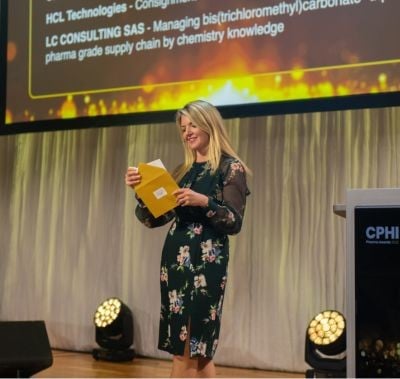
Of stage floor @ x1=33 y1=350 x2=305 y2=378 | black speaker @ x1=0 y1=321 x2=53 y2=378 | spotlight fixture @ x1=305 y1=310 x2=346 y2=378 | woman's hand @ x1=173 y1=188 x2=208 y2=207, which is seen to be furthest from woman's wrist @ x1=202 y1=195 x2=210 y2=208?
stage floor @ x1=33 y1=350 x2=305 y2=378

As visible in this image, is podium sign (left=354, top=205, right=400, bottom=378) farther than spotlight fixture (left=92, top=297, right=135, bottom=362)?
No

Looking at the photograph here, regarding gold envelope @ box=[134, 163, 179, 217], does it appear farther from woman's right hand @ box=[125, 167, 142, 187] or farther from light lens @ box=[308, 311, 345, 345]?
light lens @ box=[308, 311, 345, 345]

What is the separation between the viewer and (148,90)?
3717 millimetres

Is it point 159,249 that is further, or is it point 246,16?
point 159,249

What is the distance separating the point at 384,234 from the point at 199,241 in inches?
60.7

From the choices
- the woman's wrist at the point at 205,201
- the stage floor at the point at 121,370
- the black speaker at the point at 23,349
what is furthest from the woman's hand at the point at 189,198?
the stage floor at the point at 121,370

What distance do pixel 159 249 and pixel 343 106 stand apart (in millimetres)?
1474

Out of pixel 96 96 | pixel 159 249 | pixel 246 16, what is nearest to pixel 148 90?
pixel 96 96

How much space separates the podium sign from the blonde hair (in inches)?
61.0

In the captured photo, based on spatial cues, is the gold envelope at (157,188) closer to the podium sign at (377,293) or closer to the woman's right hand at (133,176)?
the woman's right hand at (133,176)

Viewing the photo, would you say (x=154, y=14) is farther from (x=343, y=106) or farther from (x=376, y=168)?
(x=376, y=168)

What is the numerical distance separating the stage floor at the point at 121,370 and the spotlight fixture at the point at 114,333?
54 mm

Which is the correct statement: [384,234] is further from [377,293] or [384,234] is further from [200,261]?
[200,261]

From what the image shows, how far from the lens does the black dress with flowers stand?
2.14m
